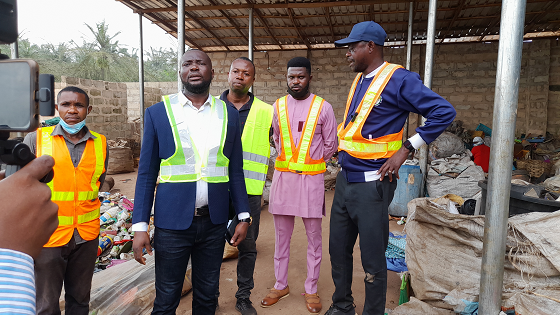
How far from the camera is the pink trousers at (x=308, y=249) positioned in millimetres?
3020

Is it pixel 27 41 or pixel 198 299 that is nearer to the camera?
pixel 198 299

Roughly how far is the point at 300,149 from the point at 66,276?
195 cm

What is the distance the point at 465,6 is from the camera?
27.2 ft

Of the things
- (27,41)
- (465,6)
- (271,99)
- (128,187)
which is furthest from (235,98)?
(27,41)

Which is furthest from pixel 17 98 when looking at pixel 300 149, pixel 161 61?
pixel 161 61

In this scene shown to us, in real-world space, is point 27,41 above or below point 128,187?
above

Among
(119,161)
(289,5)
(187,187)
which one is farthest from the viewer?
(119,161)

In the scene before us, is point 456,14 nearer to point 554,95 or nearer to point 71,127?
point 554,95

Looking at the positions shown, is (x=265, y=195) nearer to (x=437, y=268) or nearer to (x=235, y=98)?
(x=235, y=98)

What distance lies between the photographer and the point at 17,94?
2.54 feet

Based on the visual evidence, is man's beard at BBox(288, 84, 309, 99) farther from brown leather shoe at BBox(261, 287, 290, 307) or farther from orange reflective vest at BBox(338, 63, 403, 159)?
brown leather shoe at BBox(261, 287, 290, 307)

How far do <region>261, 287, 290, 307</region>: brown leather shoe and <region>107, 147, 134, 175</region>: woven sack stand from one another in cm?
764

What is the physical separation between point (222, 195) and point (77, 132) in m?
1.18

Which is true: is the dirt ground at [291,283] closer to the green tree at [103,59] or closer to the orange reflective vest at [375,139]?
the orange reflective vest at [375,139]
